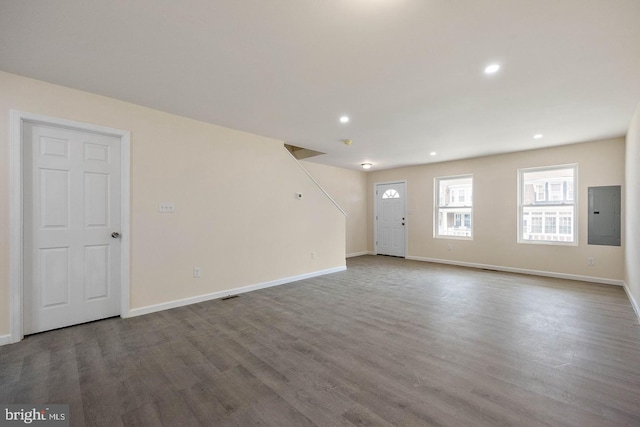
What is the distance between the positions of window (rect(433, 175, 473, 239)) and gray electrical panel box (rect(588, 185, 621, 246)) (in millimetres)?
1988

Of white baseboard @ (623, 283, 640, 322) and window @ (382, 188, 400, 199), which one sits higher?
window @ (382, 188, 400, 199)

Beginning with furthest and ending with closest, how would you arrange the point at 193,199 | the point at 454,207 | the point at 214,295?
1. the point at 454,207
2. the point at 214,295
3. the point at 193,199

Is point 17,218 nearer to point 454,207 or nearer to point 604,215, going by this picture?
point 454,207

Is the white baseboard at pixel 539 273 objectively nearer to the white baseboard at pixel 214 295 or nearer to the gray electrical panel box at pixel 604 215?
the gray electrical panel box at pixel 604 215

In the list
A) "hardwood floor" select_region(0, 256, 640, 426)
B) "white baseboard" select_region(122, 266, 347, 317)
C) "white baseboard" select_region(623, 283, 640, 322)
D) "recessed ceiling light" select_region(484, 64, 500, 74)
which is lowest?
"hardwood floor" select_region(0, 256, 640, 426)

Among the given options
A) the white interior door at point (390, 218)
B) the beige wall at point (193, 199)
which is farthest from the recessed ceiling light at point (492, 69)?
the white interior door at point (390, 218)

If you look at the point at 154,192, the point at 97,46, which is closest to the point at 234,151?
the point at 154,192

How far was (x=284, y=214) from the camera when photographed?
4820mm

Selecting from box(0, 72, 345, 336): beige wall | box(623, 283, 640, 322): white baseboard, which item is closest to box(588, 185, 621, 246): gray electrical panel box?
box(623, 283, 640, 322): white baseboard

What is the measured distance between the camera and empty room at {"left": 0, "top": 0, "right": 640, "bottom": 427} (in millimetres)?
1790

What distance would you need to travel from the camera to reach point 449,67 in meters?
2.42

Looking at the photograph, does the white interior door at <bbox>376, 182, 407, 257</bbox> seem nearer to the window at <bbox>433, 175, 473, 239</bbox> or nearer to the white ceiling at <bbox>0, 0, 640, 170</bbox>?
the window at <bbox>433, 175, 473, 239</bbox>

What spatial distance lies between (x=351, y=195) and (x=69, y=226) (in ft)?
20.1

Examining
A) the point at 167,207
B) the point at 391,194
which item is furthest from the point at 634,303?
the point at 167,207
